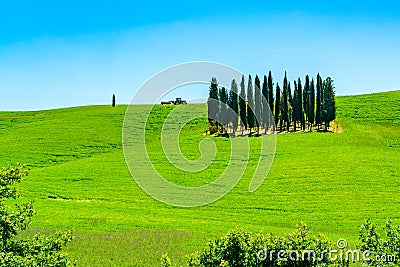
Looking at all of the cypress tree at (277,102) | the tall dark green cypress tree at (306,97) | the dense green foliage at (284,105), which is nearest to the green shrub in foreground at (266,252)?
the dense green foliage at (284,105)

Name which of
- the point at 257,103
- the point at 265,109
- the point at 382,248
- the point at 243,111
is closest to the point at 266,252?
the point at 382,248

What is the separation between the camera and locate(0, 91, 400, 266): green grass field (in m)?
26.0

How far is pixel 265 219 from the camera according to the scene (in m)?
33.5

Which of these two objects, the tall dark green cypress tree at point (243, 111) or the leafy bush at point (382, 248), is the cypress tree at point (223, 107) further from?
the leafy bush at point (382, 248)

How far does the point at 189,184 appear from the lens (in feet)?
156

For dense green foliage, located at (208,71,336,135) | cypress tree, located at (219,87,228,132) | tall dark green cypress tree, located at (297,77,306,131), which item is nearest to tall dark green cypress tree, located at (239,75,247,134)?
dense green foliage, located at (208,71,336,135)

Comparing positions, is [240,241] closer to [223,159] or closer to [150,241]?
→ [150,241]

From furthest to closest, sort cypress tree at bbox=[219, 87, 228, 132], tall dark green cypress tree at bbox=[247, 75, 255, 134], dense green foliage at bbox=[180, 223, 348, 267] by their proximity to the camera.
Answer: cypress tree at bbox=[219, 87, 228, 132] < tall dark green cypress tree at bbox=[247, 75, 255, 134] < dense green foliage at bbox=[180, 223, 348, 267]

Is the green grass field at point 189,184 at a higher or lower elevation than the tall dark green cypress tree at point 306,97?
lower

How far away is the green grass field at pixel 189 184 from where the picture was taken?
2595cm

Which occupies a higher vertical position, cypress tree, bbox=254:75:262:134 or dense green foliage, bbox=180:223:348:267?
cypress tree, bbox=254:75:262:134

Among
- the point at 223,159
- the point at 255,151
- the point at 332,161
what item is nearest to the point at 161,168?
the point at 223,159

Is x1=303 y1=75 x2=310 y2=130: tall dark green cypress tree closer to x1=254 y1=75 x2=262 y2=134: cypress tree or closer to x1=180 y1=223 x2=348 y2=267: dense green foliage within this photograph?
x1=254 y1=75 x2=262 y2=134: cypress tree

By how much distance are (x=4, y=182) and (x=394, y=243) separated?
967cm
